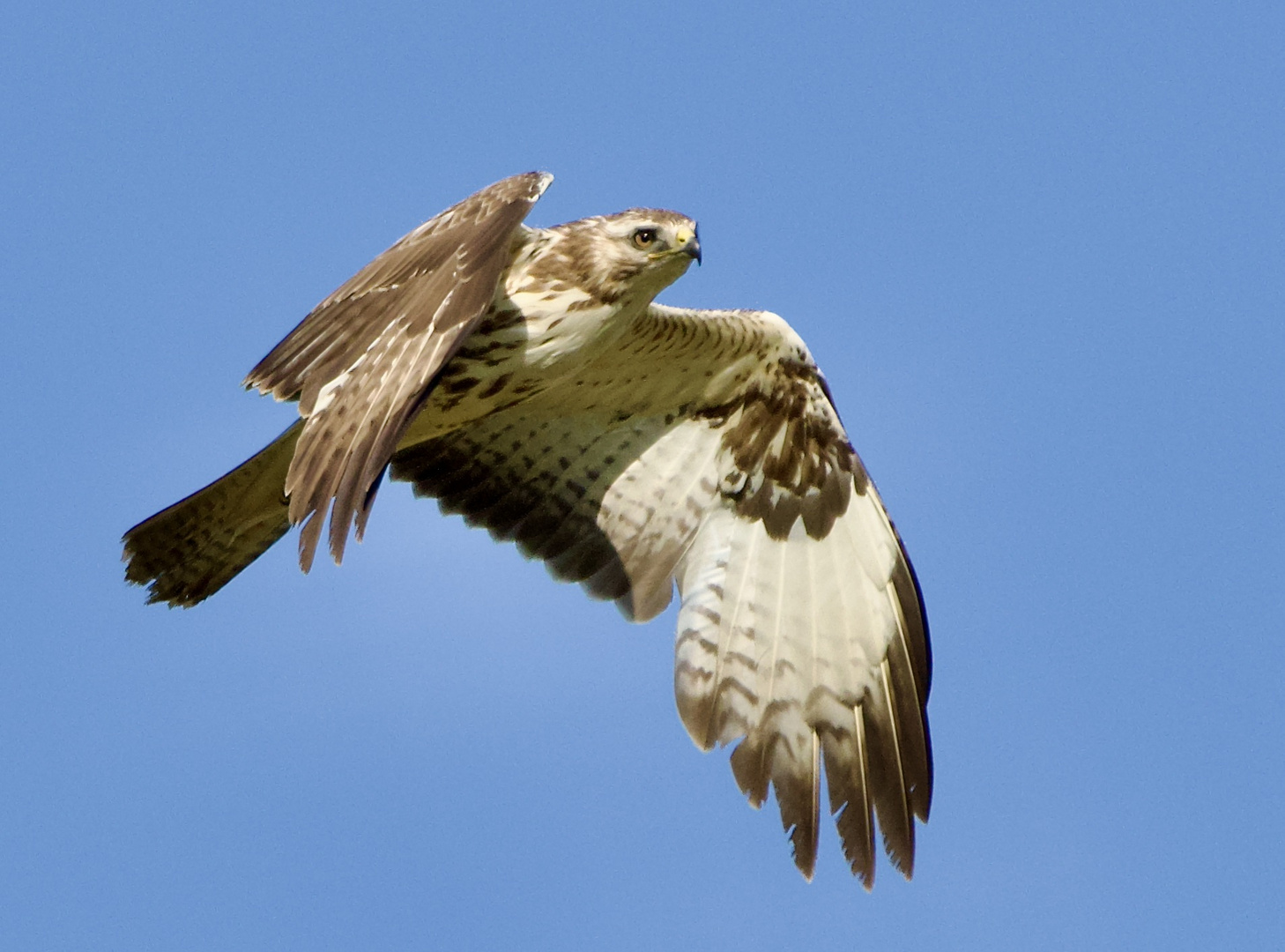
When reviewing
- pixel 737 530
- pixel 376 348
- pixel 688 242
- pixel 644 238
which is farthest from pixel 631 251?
pixel 737 530

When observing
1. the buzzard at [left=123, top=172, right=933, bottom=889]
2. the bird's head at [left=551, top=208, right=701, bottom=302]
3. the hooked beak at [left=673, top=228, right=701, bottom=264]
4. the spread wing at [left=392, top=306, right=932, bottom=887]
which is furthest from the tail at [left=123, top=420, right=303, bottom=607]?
the hooked beak at [left=673, top=228, right=701, bottom=264]

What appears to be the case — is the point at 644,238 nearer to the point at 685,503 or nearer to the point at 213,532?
the point at 685,503

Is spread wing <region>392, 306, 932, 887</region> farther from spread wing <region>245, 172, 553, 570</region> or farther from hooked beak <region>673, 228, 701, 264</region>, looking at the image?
spread wing <region>245, 172, 553, 570</region>

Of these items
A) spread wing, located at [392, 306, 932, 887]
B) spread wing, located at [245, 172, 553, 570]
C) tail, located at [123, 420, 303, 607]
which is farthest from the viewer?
spread wing, located at [392, 306, 932, 887]

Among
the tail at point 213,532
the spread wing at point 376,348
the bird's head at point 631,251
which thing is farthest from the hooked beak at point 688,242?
the tail at point 213,532

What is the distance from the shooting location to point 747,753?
7977 mm

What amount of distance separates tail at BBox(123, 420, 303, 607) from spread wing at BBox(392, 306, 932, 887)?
37.3 inches

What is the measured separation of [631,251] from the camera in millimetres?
7145

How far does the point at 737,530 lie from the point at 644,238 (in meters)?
1.88

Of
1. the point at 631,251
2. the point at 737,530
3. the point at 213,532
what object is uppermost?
the point at 631,251

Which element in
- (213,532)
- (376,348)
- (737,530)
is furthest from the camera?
(737,530)

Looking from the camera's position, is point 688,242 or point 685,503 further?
point 685,503

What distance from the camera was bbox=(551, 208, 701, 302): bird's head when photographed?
23.4 ft

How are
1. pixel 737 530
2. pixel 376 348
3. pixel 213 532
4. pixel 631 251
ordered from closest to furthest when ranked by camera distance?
pixel 376 348, pixel 631 251, pixel 213 532, pixel 737 530
